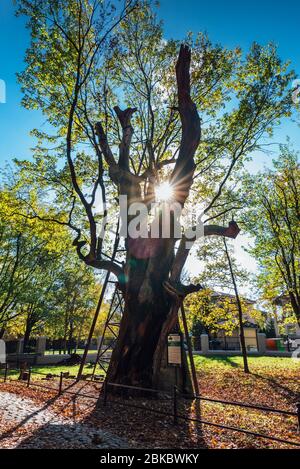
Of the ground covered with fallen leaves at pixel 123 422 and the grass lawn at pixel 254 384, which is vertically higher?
the ground covered with fallen leaves at pixel 123 422

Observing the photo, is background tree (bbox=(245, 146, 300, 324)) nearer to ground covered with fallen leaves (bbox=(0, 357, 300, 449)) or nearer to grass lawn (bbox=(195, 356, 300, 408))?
grass lawn (bbox=(195, 356, 300, 408))

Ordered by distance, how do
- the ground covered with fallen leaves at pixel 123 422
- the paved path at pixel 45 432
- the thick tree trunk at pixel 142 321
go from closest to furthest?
the paved path at pixel 45 432
the ground covered with fallen leaves at pixel 123 422
the thick tree trunk at pixel 142 321

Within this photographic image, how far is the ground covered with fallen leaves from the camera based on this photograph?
5738 mm

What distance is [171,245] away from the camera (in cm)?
1081

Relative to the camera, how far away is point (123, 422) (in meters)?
7.07

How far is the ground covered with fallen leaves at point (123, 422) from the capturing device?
5.74 m

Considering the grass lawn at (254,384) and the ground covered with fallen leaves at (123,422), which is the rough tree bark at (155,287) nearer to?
the ground covered with fallen leaves at (123,422)

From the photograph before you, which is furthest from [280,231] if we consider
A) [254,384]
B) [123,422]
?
[123,422]

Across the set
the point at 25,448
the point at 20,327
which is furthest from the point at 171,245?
the point at 20,327

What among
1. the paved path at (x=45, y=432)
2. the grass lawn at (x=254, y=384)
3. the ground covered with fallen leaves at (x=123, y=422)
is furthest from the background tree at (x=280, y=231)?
the paved path at (x=45, y=432)

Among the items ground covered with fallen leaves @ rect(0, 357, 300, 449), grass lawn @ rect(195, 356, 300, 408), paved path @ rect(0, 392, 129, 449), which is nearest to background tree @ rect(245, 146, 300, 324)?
grass lawn @ rect(195, 356, 300, 408)

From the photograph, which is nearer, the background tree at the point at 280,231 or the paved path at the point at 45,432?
the paved path at the point at 45,432

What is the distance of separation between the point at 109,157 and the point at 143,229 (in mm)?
3714

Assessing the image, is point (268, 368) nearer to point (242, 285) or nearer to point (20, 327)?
point (242, 285)
